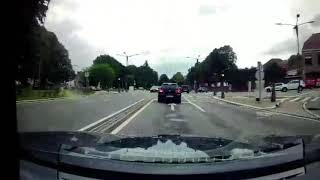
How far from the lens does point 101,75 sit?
4621mm

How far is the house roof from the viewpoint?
4371 millimetres

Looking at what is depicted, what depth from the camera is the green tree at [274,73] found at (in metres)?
5.09

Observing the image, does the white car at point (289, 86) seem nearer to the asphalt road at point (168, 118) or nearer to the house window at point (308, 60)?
the asphalt road at point (168, 118)

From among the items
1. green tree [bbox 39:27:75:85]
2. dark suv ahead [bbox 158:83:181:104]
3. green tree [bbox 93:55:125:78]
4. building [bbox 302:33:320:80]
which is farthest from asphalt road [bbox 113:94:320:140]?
green tree [bbox 39:27:75:85]

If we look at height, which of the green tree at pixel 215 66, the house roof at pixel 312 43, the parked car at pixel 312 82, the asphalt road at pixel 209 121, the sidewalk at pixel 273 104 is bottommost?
the asphalt road at pixel 209 121

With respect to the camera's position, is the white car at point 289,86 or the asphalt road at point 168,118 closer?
the asphalt road at point 168,118

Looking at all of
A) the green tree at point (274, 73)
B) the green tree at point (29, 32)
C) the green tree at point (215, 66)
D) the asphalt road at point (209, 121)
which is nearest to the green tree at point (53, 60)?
the green tree at point (29, 32)

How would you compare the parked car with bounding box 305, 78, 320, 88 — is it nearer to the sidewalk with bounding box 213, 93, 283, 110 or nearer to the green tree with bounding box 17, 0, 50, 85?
the sidewalk with bounding box 213, 93, 283, 110

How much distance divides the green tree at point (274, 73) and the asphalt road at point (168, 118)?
0.50 m

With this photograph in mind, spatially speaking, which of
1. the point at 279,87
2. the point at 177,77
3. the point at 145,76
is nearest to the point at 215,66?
the point at 177,77

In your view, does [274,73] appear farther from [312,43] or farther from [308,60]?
[312,43]

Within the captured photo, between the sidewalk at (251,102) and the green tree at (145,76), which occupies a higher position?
the green tree at (145,76)

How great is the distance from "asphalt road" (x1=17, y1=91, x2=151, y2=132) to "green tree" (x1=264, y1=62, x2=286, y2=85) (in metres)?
1.28

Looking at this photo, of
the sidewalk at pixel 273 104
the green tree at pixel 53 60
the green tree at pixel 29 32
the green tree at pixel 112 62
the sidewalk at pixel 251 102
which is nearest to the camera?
the green tree at pixel 29 32
